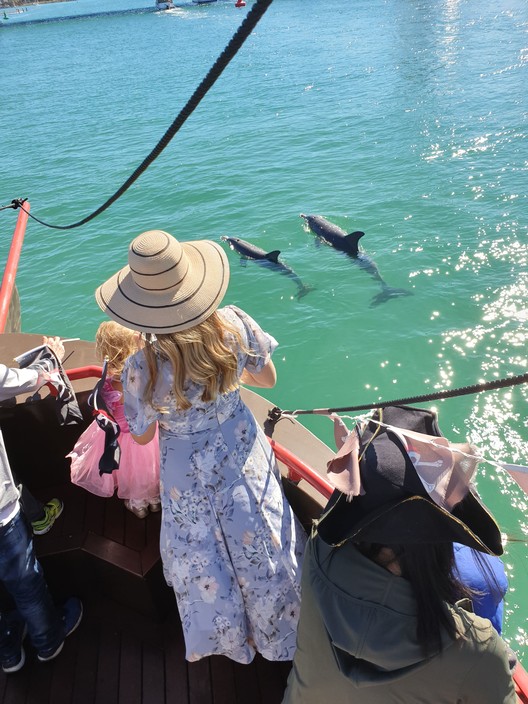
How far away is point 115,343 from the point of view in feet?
8.64

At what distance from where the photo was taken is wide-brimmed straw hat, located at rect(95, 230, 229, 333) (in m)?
2.05

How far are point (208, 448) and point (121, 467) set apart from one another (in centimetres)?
99

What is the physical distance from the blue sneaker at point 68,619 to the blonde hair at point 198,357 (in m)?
1.71

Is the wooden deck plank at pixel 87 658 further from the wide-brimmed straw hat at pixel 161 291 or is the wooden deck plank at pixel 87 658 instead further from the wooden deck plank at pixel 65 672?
the wide-brimmed straw hat at pixel 161 291

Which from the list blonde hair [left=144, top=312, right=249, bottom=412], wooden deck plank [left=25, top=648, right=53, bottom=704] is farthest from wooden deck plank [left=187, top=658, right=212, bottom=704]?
blonde hair [left=144, top=312, right=249, bottom=412]

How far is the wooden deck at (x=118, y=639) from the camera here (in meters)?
2.81

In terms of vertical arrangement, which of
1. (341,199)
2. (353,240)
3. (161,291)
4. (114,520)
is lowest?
(341,199)

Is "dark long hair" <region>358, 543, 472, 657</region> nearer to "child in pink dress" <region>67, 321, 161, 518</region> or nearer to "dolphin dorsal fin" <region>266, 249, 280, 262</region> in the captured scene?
"child in pink dress" <region>67, 321, 161, 518</region>

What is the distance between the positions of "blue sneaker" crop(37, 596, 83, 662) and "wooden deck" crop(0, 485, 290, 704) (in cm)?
5

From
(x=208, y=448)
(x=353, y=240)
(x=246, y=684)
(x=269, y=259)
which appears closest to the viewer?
(x=208, y=448)

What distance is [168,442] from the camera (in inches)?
90.7

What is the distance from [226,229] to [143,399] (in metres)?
9.74

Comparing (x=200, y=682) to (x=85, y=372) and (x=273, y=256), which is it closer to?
(x=85, y=372)

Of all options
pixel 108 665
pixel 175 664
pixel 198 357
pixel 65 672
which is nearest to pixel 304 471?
pixel 198 357
